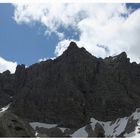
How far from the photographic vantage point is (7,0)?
3069 centimetres

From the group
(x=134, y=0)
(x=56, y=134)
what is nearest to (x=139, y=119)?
(x=56, y=134)

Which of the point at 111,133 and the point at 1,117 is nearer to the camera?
the point at 1,117

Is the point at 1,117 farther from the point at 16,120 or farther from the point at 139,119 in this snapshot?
the point at 139,119

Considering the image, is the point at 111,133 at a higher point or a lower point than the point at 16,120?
higher

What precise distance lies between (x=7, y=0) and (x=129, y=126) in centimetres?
17043

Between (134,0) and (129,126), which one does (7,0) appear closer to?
(134,0)

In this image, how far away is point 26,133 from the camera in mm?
29703

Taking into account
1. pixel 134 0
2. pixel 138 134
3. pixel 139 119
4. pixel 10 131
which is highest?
pixel 139 119

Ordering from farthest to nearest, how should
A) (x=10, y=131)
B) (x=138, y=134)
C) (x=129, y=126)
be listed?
1. (x=129, y=126)
2. (x=138, y=134)
3. (x=10, y=131)

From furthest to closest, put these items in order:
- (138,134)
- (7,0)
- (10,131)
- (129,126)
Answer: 1. (129,126)
2. (138,134)
3. (7,0)
4. (10,131)

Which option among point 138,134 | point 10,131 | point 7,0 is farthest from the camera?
point 138,134

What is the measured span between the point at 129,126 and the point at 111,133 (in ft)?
34.9

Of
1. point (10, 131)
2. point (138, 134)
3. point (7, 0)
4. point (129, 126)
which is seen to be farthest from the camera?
point (129, 126)

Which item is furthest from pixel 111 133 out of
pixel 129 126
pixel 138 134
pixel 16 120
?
pixel 16 120
